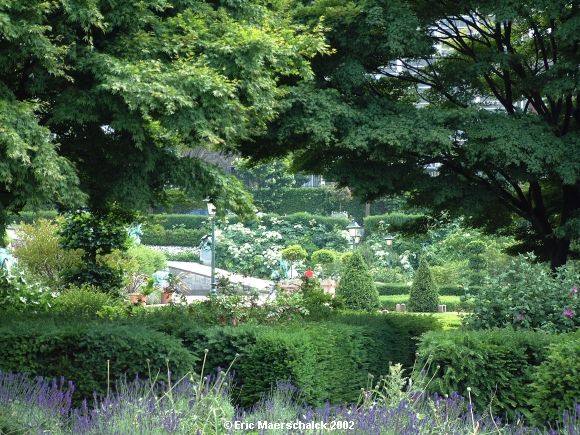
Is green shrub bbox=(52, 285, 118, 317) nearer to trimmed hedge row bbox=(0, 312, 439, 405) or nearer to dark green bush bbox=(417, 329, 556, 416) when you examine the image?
trimmed hedge row bbox=(0, 312, 439, 405)

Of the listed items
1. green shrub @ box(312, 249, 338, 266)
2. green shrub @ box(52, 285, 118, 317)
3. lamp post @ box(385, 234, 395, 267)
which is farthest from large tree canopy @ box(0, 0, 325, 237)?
lamp post @ box(385, 234, 395, 267)

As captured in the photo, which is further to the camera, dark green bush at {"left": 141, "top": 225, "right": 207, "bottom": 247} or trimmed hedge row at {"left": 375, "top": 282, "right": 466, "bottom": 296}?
dark green bush at {"left": 141, "top": 225, "right": 207, "bottom": 247}

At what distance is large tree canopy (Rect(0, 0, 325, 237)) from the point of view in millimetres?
7793

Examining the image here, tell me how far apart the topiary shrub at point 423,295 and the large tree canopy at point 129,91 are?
43.2 feet

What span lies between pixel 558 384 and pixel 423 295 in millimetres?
16193

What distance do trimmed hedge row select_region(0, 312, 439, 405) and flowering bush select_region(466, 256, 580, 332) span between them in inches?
48.7

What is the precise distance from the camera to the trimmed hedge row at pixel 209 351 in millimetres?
7426

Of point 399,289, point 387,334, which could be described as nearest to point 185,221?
point 399,289

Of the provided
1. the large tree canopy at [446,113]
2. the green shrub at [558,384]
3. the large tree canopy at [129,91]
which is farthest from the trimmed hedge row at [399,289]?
the green shrub at [558,384]

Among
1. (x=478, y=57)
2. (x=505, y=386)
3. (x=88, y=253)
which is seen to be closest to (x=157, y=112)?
(x=505, y=386)

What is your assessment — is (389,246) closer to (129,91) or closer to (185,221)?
(185,221)

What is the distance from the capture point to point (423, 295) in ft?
73.4

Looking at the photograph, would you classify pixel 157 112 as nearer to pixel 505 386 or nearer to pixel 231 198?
pixel 231 198

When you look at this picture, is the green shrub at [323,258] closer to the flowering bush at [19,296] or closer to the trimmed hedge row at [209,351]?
the flowering bush at [19,296]
